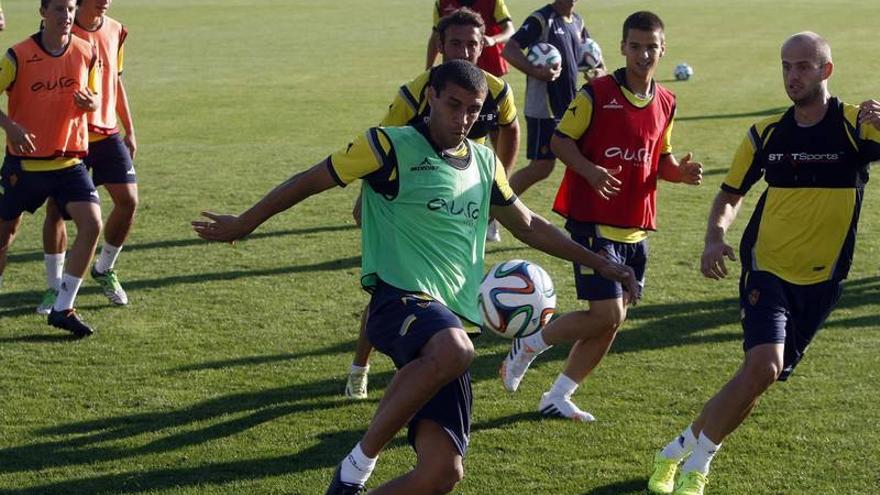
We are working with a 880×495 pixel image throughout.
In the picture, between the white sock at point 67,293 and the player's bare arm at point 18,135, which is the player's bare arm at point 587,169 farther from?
the white sock at point 67,293

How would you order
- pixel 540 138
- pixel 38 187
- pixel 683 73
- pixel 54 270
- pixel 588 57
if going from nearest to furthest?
pixel 38 187, pixel 54 270, pixel 540 138, pixel 588 57, pixel 683 73

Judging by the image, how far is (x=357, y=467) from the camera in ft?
19.4

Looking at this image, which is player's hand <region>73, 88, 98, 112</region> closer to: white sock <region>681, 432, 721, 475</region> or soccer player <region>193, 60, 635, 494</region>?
soccer player <region>193, 60, 635, 494</region>

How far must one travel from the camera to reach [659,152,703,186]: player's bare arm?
26.3 feet

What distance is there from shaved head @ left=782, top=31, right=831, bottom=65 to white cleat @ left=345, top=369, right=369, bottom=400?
10.8ft

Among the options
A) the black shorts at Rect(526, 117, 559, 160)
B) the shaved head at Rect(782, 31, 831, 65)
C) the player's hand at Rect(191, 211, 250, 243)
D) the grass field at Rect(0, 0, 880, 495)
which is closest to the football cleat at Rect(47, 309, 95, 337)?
the grass field at Rect(0, 0, 880, 495)

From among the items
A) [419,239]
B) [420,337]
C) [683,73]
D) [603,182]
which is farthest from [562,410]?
[683,73]

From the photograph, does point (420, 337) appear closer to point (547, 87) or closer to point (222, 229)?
point (222, 229)

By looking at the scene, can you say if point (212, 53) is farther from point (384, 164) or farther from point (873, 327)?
point (384, 164)

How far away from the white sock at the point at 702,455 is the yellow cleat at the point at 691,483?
2 cm

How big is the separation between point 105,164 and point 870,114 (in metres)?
6.30

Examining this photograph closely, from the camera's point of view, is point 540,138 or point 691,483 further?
point 540,138

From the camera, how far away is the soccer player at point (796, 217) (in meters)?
6.77

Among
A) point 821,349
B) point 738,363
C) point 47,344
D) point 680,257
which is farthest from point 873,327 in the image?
point 47,344
